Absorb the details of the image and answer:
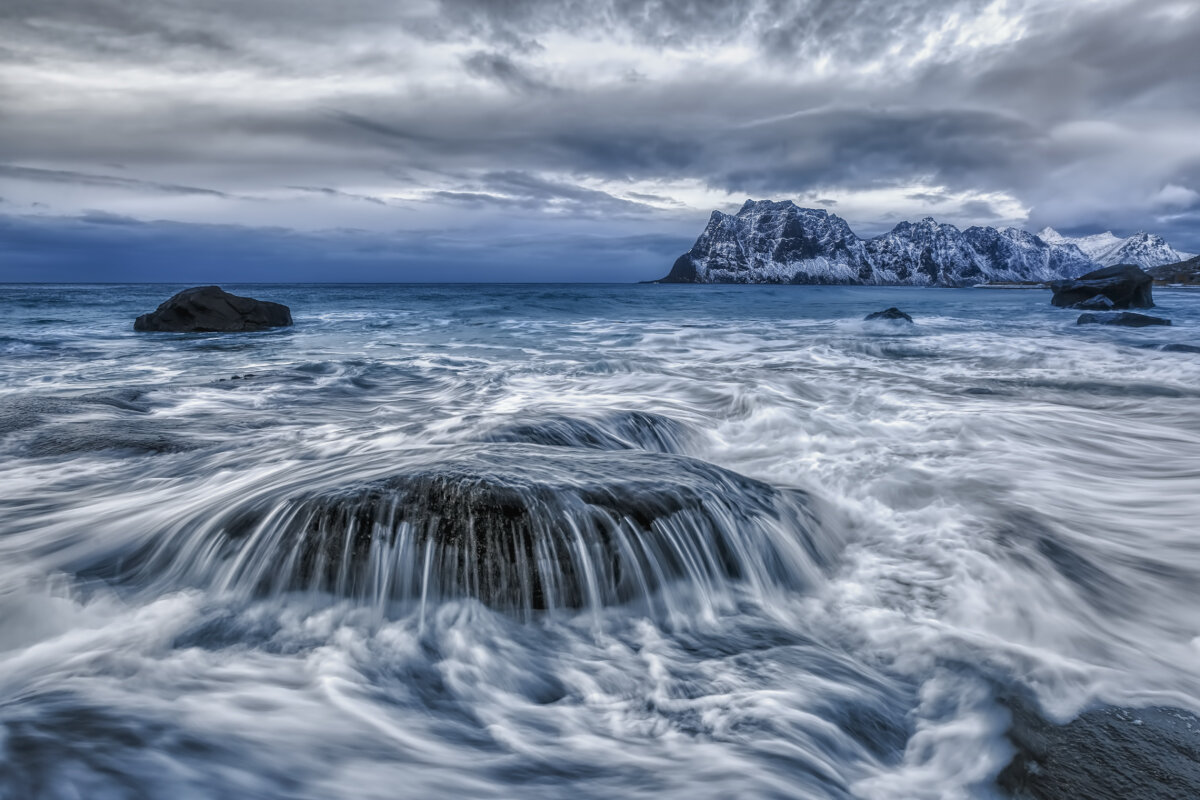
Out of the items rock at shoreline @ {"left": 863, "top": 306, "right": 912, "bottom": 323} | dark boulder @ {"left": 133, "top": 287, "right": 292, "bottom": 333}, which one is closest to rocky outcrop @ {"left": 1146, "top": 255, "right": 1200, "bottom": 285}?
rock at shoreline @ {"left": 863, "top": 306, "right": 912, "bottom": 323}

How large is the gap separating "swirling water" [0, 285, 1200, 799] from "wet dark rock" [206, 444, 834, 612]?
0.02 metres

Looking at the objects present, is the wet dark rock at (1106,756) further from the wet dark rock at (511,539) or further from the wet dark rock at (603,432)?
the wet dark rock at (603,432)

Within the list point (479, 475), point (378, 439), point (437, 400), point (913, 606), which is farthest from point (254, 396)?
point (913, 606)

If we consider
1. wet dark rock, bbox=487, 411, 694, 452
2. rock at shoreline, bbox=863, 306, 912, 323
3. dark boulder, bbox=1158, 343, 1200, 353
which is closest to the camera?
wet dark rock, bbox=487, 411, 694, 452

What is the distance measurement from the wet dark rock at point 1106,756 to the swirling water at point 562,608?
108mm

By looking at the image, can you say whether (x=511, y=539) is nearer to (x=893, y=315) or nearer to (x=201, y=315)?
(x=201, y=315)

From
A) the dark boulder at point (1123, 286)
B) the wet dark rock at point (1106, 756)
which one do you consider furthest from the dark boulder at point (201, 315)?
the dark boulder at point (1123, 286)

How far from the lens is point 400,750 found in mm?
2486

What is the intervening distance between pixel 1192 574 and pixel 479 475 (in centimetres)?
483

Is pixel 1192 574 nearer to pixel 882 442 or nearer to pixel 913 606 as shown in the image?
pixel 913 606

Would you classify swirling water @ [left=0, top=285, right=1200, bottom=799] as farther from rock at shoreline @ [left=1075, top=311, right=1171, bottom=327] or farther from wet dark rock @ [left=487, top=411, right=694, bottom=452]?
rock at shoreline @ [left=1075, top=311, right=1171, bottom=327]

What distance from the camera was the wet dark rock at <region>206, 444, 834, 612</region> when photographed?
3521mm

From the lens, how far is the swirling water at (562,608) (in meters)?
2.43

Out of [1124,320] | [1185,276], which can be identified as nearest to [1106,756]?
[1124,320]
